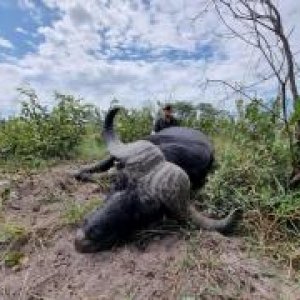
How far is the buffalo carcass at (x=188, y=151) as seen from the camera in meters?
4.66

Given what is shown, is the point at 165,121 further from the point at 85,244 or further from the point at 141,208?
the point at 85,244

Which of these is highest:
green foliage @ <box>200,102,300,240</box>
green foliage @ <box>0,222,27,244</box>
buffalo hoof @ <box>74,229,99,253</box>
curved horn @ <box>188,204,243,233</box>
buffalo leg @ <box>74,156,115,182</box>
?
green foliage @ <box>200,102,300,240</box>

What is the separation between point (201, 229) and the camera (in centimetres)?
393

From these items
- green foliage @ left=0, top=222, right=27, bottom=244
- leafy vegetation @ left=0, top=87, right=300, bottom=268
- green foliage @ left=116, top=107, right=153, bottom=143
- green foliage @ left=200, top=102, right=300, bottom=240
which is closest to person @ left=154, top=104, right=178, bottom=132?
leafy vegetation @ left=0, top=87, right=300, bottom=268

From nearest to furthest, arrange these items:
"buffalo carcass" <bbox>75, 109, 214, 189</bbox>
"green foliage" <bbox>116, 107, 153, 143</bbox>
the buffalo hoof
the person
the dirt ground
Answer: the dirt ground, the buffalo hoof, "buffalo carcass" <bbox>75, 109, 214, 189</bbox>, the person, "green foliage" <bbox>116, 107, 153, 143</bbox>

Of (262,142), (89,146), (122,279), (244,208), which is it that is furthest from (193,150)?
(89,146)

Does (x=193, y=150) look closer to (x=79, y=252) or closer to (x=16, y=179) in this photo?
(x=79, y=252)

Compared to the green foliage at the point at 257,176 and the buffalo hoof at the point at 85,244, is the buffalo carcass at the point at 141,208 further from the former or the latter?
the green foliage at the point at 257,176

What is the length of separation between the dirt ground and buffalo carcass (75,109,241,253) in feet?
0.32

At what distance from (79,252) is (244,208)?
1.14 m

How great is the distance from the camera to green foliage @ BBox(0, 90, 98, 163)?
25.0ft

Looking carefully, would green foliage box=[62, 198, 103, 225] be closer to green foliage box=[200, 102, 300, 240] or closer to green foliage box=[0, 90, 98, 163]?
green foliage box=[200, 102, 300, 240]

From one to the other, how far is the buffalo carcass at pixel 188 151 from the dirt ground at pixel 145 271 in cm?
83

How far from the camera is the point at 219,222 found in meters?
3.92
